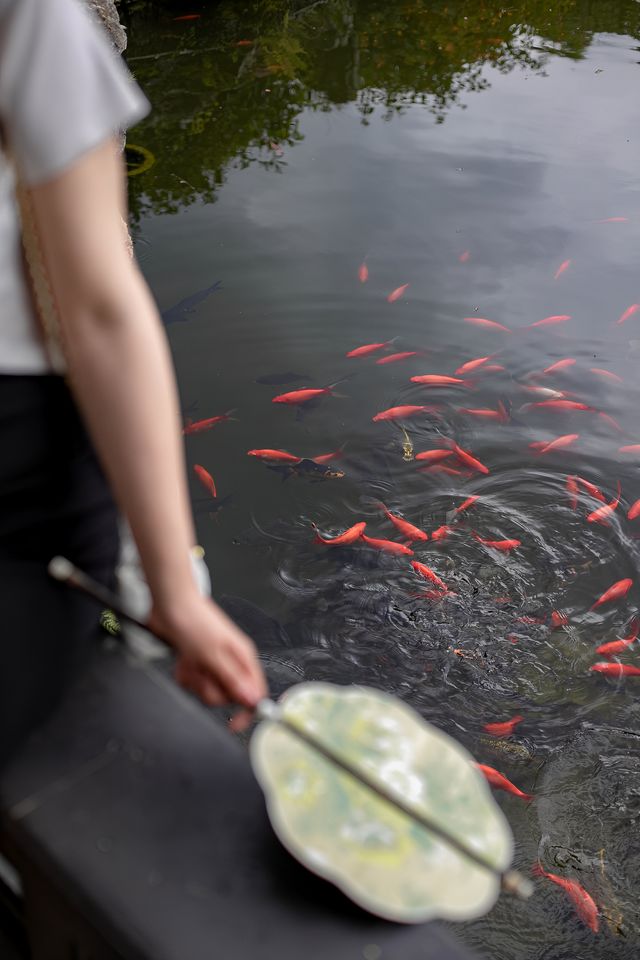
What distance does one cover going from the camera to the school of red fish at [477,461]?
3348 millimetres

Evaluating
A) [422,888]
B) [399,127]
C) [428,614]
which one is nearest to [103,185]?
[422,888]

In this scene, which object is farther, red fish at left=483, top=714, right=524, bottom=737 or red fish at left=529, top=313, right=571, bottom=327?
red fish at left=529, top=313, right=571, bottom=327

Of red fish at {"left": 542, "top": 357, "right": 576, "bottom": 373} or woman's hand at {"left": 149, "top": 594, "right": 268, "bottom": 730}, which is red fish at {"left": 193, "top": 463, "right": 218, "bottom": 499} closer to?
red fish at {"left": 542, "top": 357, "right": 576, "bottom": 373}

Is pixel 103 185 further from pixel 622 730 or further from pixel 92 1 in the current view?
pixel 92 1

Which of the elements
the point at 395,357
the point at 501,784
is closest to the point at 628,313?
the point at 395,357

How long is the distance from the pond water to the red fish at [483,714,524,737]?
0.09ft

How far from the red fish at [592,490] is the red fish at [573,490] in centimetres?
3

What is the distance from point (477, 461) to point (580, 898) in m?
2.06

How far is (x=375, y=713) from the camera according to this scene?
1.17 m

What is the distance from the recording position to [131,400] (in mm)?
978

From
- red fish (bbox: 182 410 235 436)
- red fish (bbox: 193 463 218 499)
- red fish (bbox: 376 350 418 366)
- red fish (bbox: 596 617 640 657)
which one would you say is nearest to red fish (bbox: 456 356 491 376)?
red fish (bbox: 376 350 418 366)

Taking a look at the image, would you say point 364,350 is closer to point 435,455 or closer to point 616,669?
point 435,455

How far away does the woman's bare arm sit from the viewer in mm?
952

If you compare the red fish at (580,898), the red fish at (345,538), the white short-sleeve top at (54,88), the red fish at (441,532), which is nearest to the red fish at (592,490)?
the red fish at (441,532)
